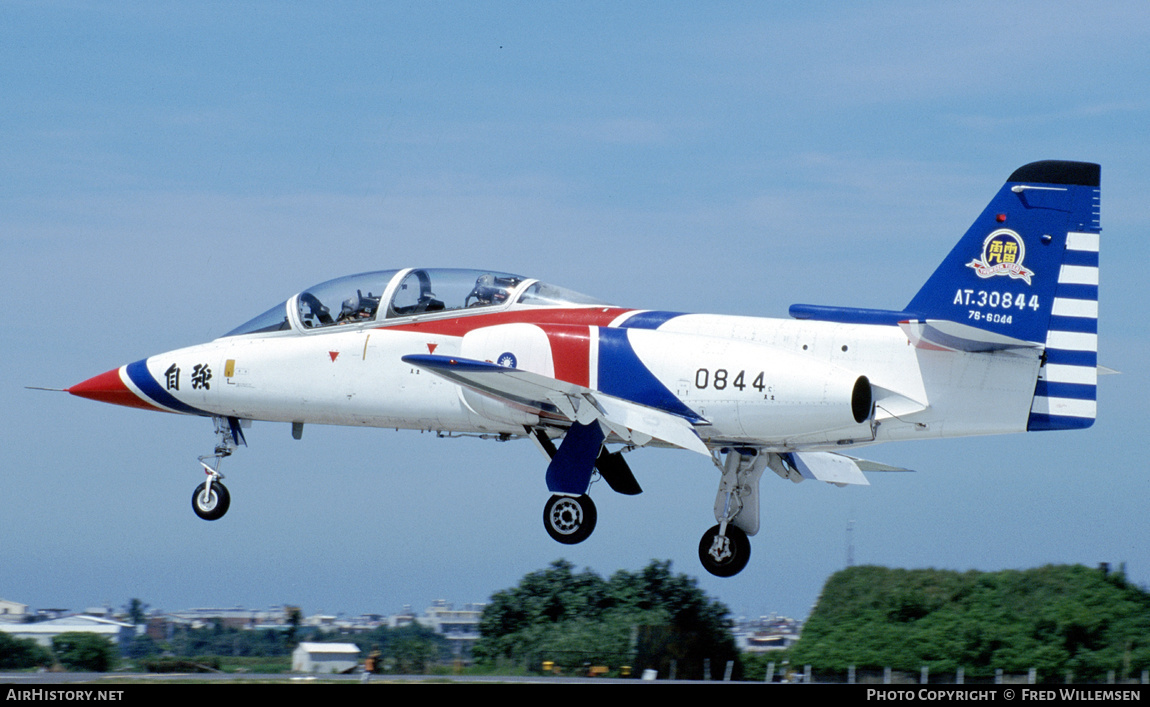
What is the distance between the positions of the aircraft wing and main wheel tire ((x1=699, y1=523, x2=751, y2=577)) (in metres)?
1.89

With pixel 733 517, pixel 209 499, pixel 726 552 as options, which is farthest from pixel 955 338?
pixel 209 499

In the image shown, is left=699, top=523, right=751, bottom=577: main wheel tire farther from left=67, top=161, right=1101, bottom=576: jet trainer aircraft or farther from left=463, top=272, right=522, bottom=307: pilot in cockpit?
left=463, top=272, right=522, bottom=307: pilot in cockpit

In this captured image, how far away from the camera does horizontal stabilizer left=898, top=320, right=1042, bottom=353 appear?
15.6 m

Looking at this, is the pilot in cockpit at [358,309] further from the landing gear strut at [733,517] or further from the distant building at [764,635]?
the distant building at [764,635]

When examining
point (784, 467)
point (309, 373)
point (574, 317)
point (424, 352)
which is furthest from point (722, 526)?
point (309, 373)

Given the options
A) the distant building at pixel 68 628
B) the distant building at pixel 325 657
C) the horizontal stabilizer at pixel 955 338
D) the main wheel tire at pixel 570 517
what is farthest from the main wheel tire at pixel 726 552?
the distant building at pixel 68 628

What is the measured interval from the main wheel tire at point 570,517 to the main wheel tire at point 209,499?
5.28 metres

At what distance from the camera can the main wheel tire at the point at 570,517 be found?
57.4ft

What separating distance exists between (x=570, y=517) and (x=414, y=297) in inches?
142

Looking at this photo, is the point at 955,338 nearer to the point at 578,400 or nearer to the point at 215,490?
the point at 578,400

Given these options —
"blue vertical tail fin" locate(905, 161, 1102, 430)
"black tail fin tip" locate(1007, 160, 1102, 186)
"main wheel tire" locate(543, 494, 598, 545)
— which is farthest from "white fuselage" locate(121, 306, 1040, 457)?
"black tail fin tip" locate(1007, 160, 1102, 186)

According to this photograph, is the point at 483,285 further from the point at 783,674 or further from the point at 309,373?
the point at 783,674

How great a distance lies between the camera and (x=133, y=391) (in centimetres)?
1972

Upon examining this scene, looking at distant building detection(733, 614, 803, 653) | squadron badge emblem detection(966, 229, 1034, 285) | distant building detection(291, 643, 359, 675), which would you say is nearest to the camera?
squadron badge emblem detection(966, 229, 1034, 285)
